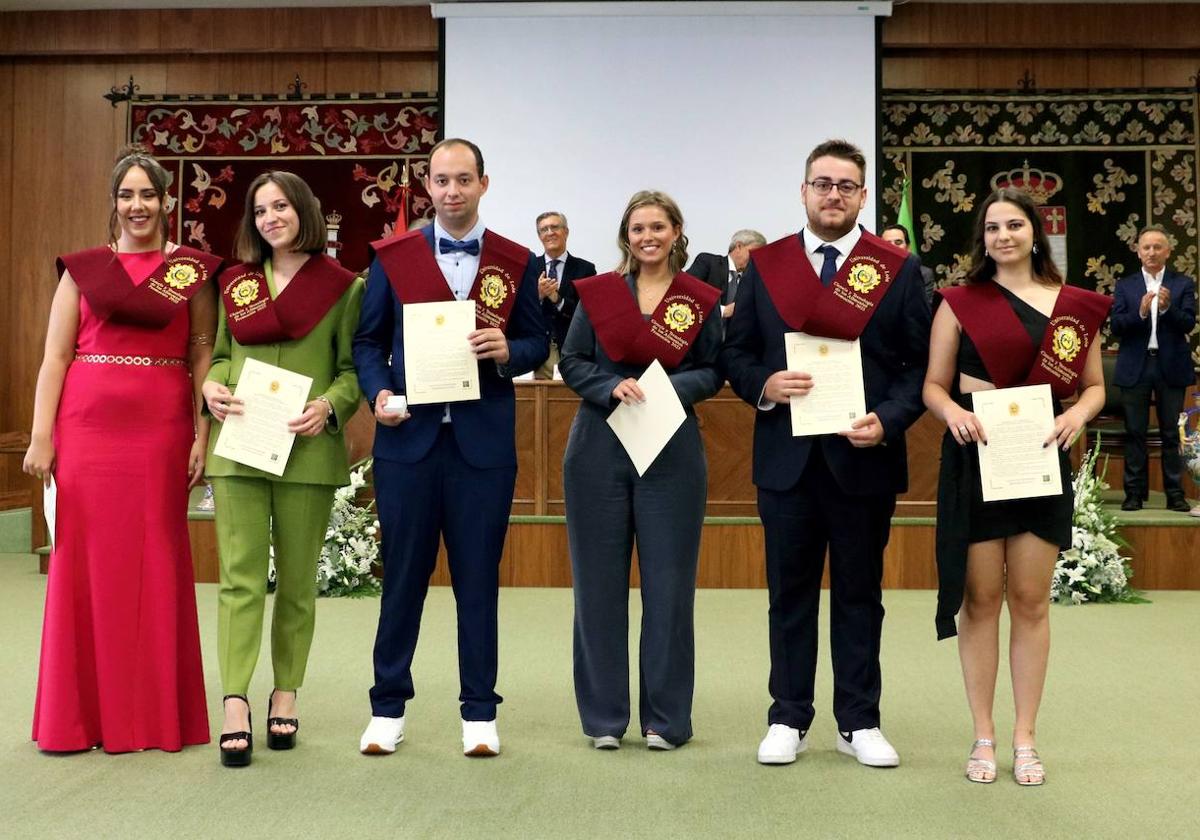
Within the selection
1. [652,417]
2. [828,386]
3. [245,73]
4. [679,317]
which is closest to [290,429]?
[652,417]

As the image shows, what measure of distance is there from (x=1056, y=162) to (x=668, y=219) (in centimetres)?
630

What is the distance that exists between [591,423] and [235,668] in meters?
1.05

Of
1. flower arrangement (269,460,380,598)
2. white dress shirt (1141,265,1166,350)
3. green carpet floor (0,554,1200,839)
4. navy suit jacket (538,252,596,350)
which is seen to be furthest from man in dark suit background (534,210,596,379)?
white dress shirt (1141,265,1166,350)

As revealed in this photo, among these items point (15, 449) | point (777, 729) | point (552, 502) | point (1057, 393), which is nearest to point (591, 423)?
Answer: point (777, 729)

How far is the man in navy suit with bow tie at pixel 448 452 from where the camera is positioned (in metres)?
2.96

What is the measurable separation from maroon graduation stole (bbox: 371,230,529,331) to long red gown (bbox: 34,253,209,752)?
2.01 feet

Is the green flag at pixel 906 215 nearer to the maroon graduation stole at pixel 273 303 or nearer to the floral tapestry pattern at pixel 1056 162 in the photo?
the floral tapestry pattern at pixel 1056 162

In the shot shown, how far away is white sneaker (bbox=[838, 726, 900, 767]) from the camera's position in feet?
9.45

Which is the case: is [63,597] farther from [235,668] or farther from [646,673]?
[646,673]

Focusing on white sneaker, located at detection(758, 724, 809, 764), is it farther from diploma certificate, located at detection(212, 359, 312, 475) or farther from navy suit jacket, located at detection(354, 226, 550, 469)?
diploma certificate, located at detection(212, 359, 312, 475)

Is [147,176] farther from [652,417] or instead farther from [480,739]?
[480,739]

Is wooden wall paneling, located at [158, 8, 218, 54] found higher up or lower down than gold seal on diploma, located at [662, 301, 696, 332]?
higher up

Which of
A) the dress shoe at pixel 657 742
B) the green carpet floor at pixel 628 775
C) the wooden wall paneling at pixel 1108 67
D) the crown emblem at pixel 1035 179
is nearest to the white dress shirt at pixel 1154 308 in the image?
the crown emblem at pixel 1035 179

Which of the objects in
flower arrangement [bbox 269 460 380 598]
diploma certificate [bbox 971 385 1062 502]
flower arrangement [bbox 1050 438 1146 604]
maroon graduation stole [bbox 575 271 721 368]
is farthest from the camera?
flower arrangement [bbox 269 460 380 598]
